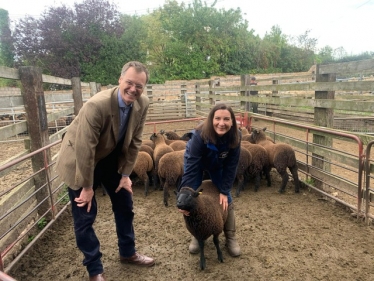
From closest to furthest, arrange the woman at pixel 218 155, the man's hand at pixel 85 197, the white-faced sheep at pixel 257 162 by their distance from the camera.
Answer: the man's hand at pixel 85 197 → the woman at pixel 218 155 → the white-faced sheep at pixel 257 162

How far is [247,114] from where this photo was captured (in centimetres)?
795

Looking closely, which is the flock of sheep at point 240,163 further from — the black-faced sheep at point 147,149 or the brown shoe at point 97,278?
the brown shoe at point 97,278

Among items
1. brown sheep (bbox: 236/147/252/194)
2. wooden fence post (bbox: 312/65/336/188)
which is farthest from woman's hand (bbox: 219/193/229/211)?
wooden fence post (bbox: 312/65/336/188)

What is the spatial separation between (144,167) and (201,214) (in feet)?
8.63

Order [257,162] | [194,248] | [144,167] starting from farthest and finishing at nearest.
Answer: [144,167] → [257,162] → [194,248]

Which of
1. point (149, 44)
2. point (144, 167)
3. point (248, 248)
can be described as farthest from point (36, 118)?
point (149, 44)

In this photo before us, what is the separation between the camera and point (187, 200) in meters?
2.81

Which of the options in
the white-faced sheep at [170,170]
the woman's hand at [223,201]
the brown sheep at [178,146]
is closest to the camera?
the woman's hand at [223,201]

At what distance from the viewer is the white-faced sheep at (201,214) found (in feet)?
9.34

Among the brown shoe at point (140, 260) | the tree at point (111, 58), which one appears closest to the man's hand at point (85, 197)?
the brown shoe at point (140, 260)

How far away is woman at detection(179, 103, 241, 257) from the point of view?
2988 millimetres

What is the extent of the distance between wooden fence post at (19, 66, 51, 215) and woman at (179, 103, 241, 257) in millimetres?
2118

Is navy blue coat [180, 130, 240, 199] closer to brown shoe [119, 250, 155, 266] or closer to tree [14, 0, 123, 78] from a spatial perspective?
brown shoe [119, 250, 155, 266]

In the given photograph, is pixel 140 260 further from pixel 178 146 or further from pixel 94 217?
pixel 178 146
